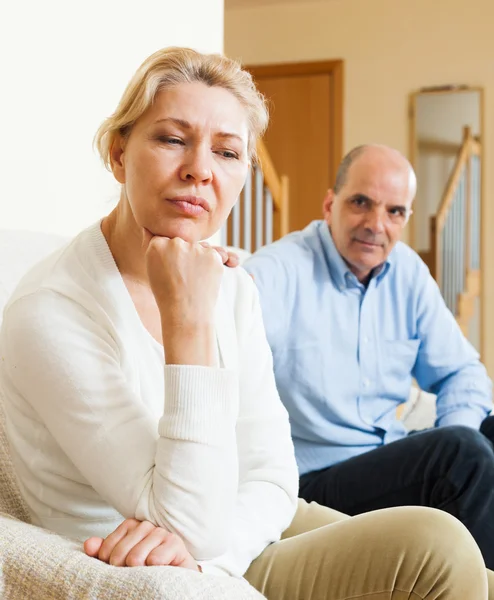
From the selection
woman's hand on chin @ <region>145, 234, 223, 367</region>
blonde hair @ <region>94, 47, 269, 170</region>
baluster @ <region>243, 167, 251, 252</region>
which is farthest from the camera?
baluster @ <region>243, 167, 251, 252</region>

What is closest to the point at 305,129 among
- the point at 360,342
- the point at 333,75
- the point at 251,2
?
the point at 333,75

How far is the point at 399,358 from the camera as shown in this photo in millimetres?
2096

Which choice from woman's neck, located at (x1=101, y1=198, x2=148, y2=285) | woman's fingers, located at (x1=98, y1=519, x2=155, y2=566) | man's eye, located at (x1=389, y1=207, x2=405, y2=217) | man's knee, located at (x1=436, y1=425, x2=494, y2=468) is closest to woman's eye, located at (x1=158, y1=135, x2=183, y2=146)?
woman's neck, located at (x1=101, y1=198, x2=148, y2=285)

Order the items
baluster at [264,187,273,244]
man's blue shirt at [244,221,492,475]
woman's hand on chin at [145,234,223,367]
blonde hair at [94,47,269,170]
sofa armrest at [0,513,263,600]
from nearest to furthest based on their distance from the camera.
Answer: sofa armrest at [0,513,263,600], woman's hand on chin at [145,234,223,367], blonde hair at [94,47,269,170], man's blue shirt at [244,221,492,475], baluster at [264,187,273,244]

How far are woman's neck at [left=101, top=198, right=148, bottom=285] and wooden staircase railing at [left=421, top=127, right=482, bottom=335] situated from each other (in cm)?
413

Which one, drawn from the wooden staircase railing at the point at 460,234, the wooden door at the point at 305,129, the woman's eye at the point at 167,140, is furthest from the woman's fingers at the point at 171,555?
the wooden door at the point at 305,129

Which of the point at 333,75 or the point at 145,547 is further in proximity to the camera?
the point at 333,75

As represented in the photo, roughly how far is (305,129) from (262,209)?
1887 mm

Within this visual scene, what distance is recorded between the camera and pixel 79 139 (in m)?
1.89

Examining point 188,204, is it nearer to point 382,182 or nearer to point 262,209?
point 382,182

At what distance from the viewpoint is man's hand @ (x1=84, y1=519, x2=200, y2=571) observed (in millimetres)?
844

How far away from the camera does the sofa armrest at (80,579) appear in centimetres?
74

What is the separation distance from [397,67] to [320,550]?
4527 millimetres

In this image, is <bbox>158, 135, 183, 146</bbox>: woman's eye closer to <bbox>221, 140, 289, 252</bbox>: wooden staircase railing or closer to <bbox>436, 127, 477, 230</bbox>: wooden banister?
<bbox>221, 140, 289, 252</bbox>: wooden staircase railing
